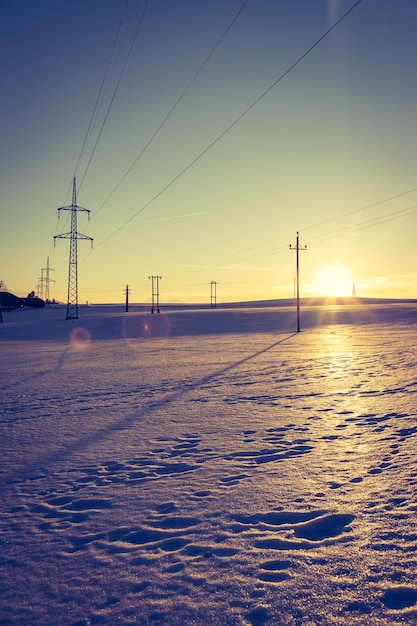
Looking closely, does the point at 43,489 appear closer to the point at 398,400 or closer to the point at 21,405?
the point at 21,405

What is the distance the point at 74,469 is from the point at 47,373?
34.3 feet

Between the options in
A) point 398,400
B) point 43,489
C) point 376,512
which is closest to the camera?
point 376,512

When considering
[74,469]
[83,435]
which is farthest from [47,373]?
[74,469]

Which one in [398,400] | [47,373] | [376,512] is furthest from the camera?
[47,373]

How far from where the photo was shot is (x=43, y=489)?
19.0 feet

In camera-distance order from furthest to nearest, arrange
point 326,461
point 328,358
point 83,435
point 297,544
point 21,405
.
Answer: point 328,358 < point 21,405 < point 83,435 < point 326,461 < point 297,544

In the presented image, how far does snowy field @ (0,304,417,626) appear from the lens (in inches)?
134

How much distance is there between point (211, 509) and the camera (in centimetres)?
498

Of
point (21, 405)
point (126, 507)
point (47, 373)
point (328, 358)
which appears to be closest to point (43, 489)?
point (126, 507)

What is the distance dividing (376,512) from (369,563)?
3.35 ft

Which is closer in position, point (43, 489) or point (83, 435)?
point (43, 489)

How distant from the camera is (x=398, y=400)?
33.5 ft

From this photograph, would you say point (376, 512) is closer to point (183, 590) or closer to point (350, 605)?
point (350, 605)

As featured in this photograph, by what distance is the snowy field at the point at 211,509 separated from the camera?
3416mm
